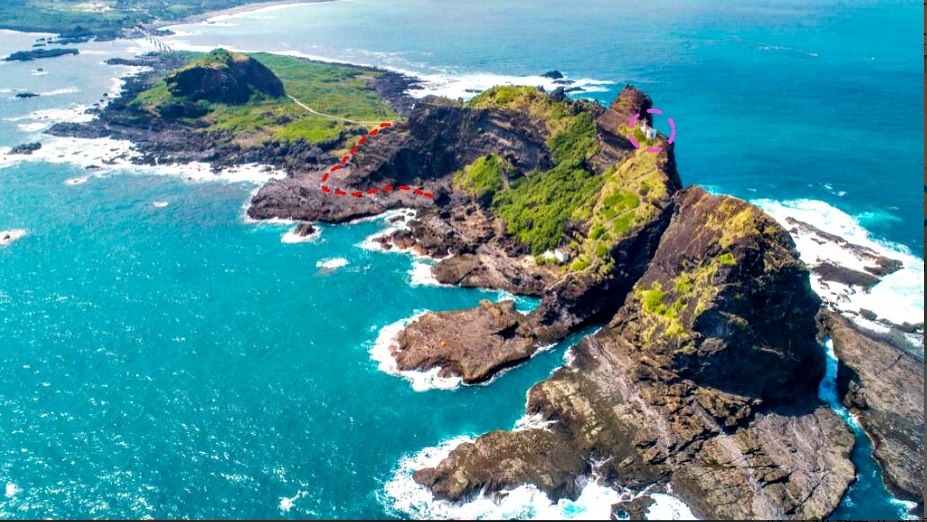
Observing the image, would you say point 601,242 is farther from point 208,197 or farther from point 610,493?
point 208,197

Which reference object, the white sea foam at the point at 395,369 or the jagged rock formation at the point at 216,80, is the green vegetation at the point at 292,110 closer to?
the jagged rock formation at the point at 216,80

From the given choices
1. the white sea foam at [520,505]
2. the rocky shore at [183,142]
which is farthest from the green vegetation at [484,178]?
the white sea foam at [520,505]

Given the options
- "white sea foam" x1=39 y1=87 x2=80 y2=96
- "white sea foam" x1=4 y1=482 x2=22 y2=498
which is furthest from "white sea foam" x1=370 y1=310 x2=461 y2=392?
"white sea foam" x1=39 y1=87 x2=80 y2=96

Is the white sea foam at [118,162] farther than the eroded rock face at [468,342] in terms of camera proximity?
Yes

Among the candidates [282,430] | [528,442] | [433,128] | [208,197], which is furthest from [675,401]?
[208,197]

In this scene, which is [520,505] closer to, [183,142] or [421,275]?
[421,275]

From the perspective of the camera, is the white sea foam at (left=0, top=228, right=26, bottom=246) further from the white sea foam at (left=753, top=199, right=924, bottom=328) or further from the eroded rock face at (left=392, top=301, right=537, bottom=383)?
the white sea foam at (left=753, top=199, right=924, bottom=328)
